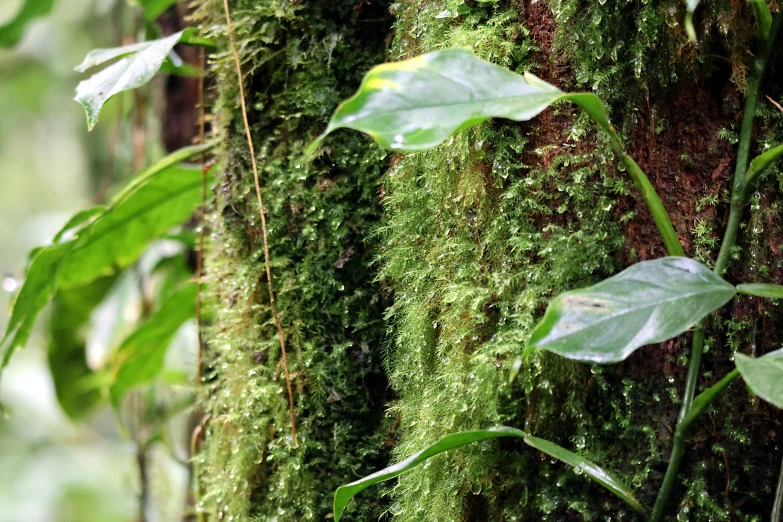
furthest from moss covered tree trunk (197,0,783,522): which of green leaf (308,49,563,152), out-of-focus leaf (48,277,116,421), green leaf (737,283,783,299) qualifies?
out-of-focus leaf (48,277,116,421)

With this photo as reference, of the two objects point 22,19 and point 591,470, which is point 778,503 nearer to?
point 591,470

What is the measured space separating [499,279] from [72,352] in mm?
1597

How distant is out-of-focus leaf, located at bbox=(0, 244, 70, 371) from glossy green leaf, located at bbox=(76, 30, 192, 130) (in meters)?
0.38

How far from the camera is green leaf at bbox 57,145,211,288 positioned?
4.27 feet

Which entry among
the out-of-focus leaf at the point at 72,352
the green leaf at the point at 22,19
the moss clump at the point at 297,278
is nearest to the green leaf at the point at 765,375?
the moss clump at the point at 297,278

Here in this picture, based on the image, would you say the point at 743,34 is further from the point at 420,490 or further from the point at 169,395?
the point at 169,395

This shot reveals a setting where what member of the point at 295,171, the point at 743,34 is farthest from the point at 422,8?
the point at 743,34

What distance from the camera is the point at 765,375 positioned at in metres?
0.57

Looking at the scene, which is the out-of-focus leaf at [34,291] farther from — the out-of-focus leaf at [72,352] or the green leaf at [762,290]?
the green leaf at [762,290]

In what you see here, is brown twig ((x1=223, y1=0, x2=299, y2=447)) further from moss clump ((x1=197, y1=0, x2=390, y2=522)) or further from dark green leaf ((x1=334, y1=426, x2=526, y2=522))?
dark green leaf ((x1=334, y1=426, x2=526, y2=522))

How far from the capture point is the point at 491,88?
62 cm

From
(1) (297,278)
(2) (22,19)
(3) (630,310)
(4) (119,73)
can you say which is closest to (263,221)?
(1) (297,278)

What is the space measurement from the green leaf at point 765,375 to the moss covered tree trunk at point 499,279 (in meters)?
0.17

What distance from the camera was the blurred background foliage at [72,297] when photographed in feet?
6.50
